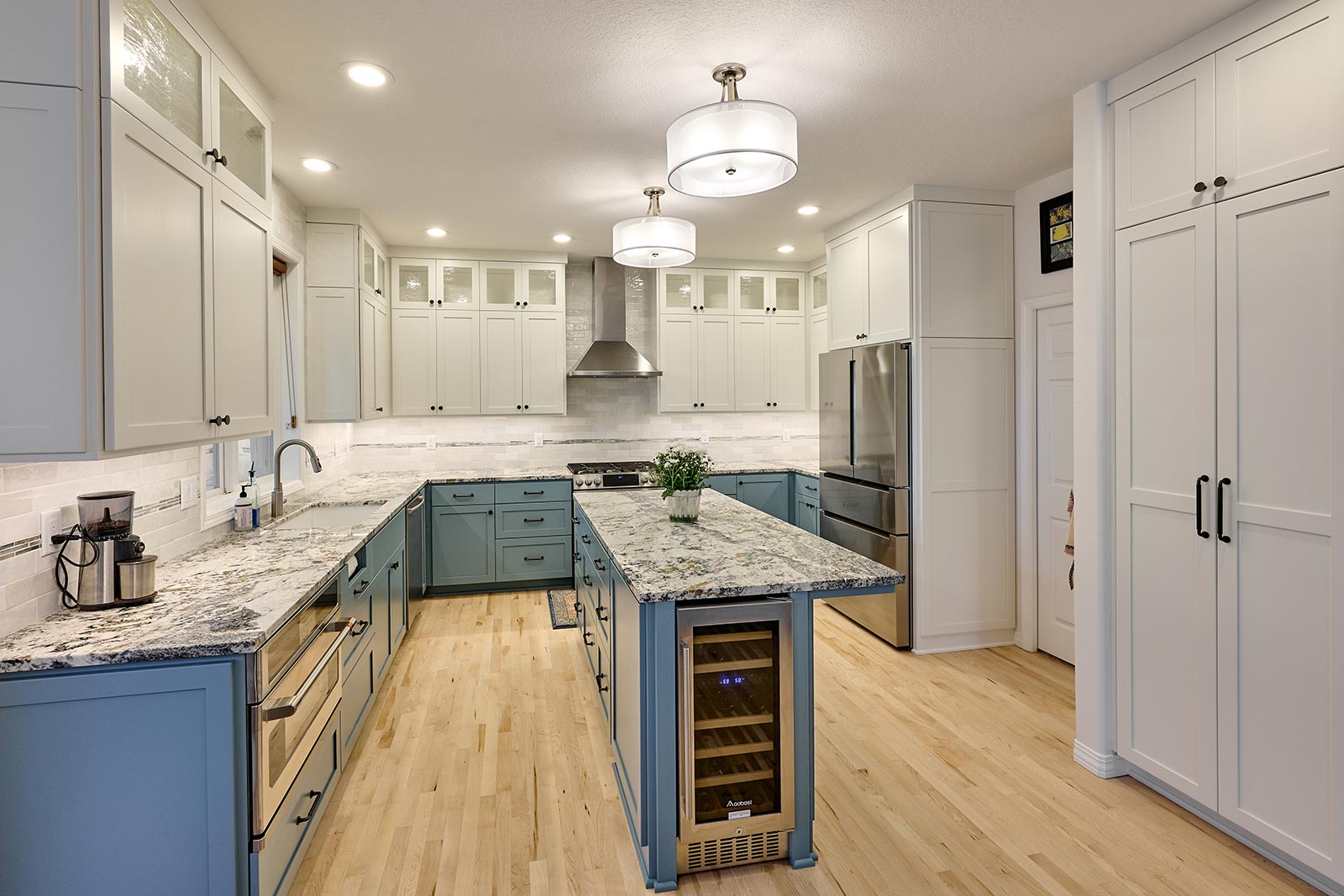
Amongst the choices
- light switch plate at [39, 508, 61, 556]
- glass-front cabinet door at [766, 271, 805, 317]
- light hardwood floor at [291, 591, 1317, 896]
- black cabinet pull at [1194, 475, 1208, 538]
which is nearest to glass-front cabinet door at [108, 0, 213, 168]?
light switch plate at [39, 508, 61, 556]

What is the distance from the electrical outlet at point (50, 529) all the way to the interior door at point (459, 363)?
3484mm

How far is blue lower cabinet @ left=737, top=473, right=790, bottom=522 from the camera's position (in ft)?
18.3

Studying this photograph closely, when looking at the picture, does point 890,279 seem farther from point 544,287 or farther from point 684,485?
point 544,287

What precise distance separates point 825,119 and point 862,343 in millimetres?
1725

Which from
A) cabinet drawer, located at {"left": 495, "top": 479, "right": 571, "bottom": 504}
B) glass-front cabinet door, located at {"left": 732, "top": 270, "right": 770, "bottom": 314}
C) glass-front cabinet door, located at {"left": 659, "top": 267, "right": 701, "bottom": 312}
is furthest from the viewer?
glass-front cabinet door, located at {"left": 732, "top": 270, "right": 770, "bottom": 314}

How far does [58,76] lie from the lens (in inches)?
61.0

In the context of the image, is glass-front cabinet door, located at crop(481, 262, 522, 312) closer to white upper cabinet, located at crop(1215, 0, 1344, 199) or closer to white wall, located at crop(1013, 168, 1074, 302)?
white wall, located at crop(1013, 168, 1074, 302)

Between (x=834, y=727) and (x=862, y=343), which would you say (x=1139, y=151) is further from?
(x=834, y=727)

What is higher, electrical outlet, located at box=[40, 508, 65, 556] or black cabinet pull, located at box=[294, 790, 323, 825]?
electrical outlet, located at box=[40, 508, 65, 556]

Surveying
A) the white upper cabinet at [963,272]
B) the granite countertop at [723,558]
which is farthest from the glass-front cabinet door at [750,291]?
the granite countertop at [723,558]

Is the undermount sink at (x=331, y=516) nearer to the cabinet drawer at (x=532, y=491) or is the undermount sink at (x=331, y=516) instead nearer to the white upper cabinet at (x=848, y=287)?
the cabinet drawer at (x=532, y=491)

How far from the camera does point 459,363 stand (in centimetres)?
543

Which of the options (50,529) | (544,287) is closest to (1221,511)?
(50,529)

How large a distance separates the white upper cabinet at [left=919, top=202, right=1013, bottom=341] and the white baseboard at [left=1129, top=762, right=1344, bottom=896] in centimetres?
232
